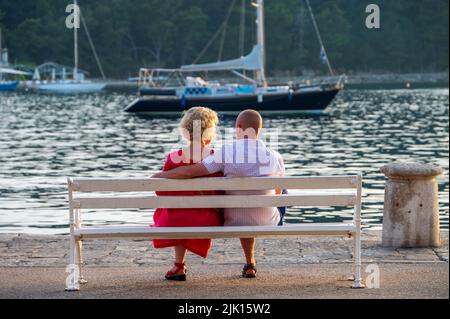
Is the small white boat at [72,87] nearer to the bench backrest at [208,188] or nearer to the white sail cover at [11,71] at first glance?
the white sail cover at [11,71]

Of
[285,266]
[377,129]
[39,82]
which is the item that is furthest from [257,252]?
[39,82]

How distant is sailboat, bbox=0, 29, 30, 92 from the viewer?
120875 millimetres

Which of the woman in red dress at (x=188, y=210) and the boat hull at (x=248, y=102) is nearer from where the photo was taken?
the woman in red dress at (x=188, y=210)

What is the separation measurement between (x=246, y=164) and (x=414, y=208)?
2.03 m

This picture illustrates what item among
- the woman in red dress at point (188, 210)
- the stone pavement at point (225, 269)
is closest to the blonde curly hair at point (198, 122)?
the woman in red dress at point (188, 210)

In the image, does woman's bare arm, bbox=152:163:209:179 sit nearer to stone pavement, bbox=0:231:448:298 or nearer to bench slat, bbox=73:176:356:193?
bench slat, bbox=73:176:356:193

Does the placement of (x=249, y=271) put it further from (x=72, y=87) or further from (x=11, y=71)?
(x=11, y=71)

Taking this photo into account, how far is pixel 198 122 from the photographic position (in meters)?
7.74

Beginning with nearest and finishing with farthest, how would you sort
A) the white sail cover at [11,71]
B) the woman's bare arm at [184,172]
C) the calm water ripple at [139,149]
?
the woman's bare arm at [184,172] < the calm water ripple at [139,149] < the white sail cover at [11,71]

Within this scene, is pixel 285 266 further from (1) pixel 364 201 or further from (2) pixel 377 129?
(2) pixel 377 129

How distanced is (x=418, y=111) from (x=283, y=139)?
28.2 m

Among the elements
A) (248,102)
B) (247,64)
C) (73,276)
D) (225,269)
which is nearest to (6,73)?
(247,64)

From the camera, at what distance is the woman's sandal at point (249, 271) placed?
7980mm

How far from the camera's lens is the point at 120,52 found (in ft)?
437
